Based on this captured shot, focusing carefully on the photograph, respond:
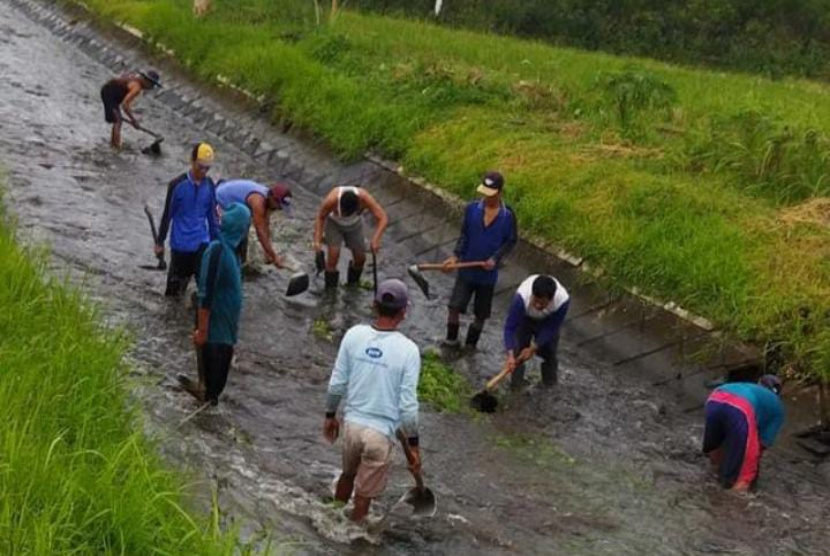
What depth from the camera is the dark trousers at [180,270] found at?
420 inches


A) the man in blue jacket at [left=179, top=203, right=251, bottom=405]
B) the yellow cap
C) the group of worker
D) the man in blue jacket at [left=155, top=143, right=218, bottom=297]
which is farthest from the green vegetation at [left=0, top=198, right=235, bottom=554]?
the man in blue jacket at [left=155, top=143, right=218, bottom=297]

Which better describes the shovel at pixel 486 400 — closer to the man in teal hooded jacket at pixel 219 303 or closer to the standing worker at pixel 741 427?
the standing worker at pixel 741 427

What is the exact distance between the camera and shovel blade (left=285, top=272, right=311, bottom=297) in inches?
455

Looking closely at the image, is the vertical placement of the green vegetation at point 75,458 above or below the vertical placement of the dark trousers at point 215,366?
above

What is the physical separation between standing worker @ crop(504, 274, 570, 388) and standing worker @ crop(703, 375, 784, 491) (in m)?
1.73

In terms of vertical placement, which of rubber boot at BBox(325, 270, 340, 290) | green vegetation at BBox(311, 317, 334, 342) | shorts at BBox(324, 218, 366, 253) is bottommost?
green vegetation at BBox(311, 317, 334, 342)

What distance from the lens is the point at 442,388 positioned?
984cm

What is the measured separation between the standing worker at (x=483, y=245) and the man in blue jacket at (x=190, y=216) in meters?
2.33

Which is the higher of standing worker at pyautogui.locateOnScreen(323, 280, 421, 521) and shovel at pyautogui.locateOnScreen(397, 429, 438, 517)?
standing worker at pyautogui.locateOnScreen(323, 280, 421, 521)

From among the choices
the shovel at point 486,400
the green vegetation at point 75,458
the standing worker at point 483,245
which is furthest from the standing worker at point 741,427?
the green vegetation at point 75,458

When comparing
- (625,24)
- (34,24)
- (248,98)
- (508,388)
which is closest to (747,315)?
(508,388)

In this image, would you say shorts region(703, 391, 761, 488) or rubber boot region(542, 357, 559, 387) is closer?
shorts region(703, 391, 761, 488)

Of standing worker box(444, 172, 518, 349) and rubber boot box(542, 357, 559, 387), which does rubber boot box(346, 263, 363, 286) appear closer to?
standing worker box(444, 172, 518, 349)

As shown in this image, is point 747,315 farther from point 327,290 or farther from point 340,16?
point 340,16
